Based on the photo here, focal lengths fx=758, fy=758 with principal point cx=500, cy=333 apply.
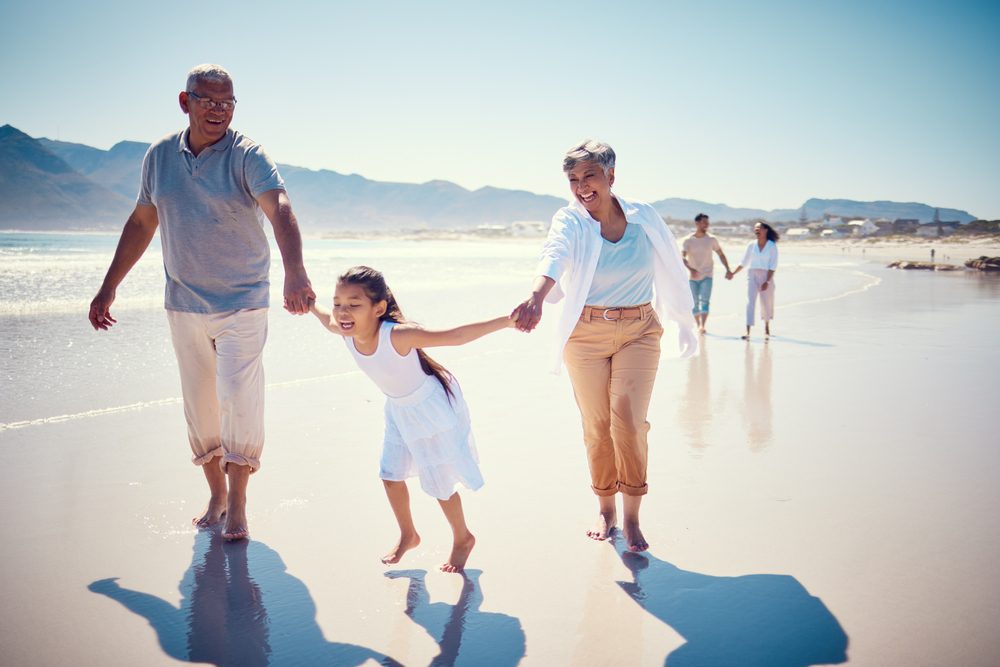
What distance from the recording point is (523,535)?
403cm

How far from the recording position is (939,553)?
12.2 ft

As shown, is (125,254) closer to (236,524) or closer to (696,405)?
(236,524)

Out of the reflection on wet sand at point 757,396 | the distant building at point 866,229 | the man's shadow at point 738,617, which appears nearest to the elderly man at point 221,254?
the man's shadow at point 738,617

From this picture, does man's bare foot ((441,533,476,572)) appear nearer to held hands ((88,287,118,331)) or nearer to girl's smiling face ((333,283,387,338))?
girl's smiling face ((333,283,387,338))

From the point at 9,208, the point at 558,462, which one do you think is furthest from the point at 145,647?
the point at 9,208

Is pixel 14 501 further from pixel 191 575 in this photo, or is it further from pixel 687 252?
pixel 687 252

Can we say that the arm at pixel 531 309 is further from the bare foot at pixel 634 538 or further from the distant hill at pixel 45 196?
the distant hill at pixel 45 196

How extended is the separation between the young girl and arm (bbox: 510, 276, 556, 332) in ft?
0.16

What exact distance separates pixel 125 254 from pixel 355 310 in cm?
171

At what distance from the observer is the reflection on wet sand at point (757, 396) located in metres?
5.91

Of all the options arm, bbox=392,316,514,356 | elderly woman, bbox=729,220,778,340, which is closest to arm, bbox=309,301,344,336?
arm, bbox=392,316,514,356

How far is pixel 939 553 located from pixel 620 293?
2015mm

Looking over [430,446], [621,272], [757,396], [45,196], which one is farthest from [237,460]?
[45,196]

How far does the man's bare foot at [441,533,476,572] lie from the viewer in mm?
3564
